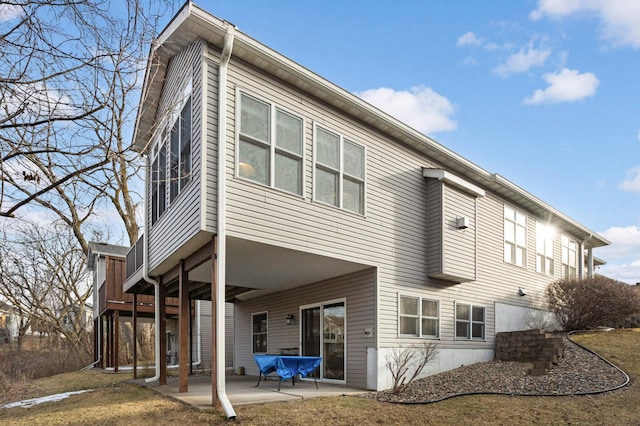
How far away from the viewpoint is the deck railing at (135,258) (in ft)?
39.6

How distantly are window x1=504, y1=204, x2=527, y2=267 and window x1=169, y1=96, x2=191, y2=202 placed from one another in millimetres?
9286

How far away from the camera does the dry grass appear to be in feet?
22.1

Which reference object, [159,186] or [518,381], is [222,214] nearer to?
[159,186]

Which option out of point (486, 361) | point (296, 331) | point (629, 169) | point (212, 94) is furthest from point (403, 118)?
point (629, 169)

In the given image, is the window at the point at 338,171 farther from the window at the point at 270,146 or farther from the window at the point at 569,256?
the window at the point at 569,256

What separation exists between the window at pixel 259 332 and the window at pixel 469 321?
518 centimetres

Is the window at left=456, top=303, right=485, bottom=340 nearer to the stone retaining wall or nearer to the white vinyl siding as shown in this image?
the stone retaining wall

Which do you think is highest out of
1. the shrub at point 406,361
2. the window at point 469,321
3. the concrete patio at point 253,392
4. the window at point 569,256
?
the window at point 569,256

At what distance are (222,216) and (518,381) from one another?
21.4ft

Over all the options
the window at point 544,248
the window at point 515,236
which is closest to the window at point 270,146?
the window at point 515,236

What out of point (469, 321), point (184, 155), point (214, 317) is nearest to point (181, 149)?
point (184, 155)

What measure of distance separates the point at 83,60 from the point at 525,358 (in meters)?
11.2

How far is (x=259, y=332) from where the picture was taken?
1416 cm

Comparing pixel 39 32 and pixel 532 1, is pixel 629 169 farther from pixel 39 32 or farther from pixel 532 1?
pixel 39 32
